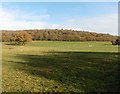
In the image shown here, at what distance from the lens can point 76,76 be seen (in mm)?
16047

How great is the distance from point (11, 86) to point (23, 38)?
9384 cm

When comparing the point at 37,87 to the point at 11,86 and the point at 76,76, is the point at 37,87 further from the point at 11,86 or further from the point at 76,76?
the point at 76,76

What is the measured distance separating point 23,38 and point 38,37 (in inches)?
682

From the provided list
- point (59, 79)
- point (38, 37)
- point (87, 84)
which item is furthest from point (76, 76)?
point (38, 37)

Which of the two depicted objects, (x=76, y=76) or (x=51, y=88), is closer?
(x=51, y=88)

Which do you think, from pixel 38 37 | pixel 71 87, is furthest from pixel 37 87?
pixel 38 37

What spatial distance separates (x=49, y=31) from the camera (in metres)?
129

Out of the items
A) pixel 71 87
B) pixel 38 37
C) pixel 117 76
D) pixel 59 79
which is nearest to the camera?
pixel 71 87

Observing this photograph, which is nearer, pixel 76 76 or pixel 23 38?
pixel 76 76

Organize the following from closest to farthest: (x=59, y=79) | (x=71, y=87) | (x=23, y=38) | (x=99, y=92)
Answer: (x=99, y=92), (x=71, y=87), (x=59, y=79), (x=23, y=38)

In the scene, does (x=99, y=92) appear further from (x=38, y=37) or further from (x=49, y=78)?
(x=38, y=37)

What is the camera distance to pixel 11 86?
13.2 m

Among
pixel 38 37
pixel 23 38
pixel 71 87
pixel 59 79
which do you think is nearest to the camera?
pixel 71 87

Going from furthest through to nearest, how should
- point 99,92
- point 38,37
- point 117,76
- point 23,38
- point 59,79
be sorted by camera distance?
point 38,37 < point 23,38 < point 117,76 < point 59,79 < point 99,92
